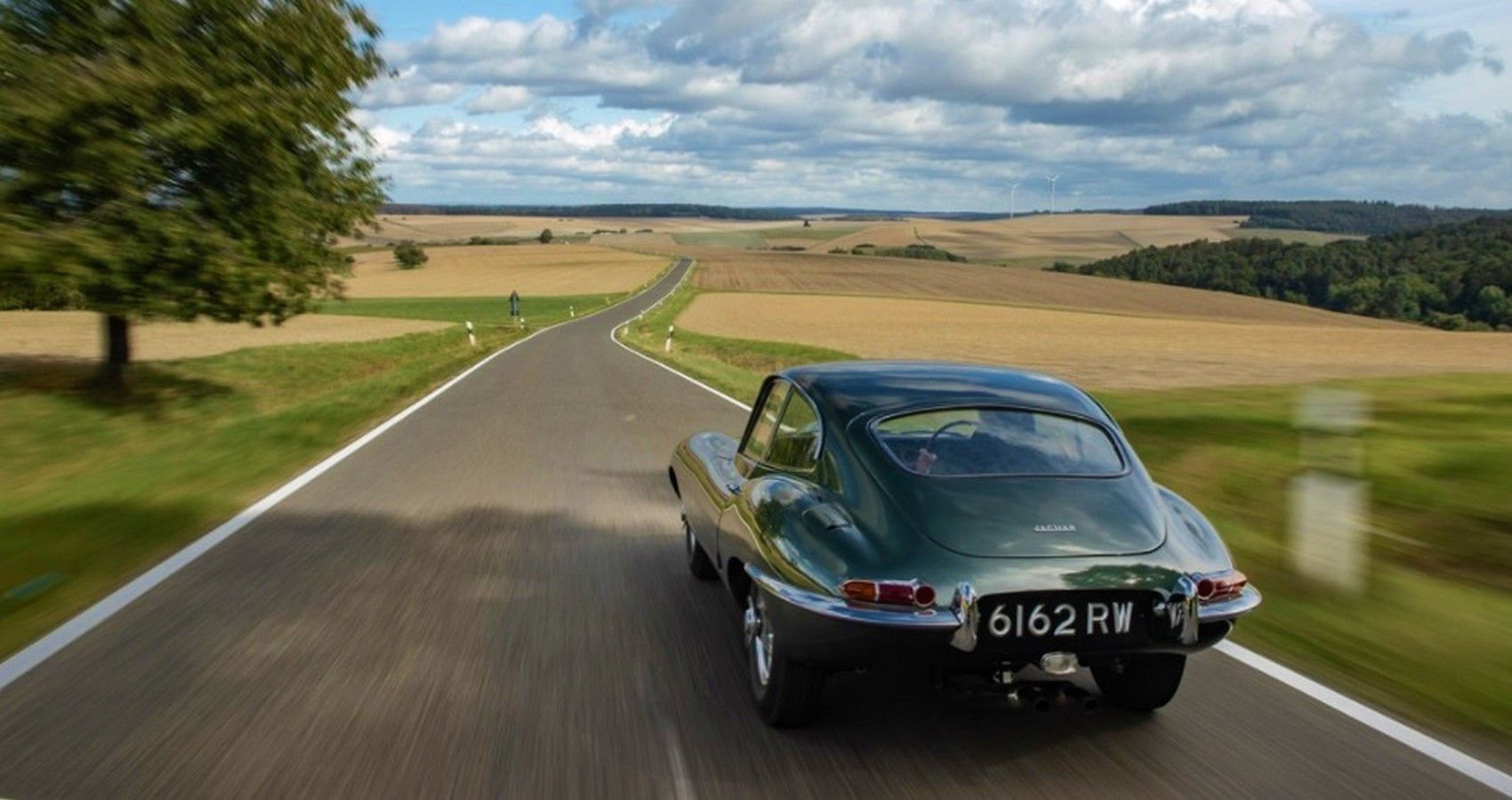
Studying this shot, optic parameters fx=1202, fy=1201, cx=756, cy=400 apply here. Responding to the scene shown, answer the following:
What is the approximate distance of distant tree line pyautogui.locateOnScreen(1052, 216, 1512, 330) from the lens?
7256 cm

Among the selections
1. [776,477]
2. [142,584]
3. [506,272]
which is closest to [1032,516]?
[776,477]

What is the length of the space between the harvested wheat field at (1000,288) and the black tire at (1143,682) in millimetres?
68312

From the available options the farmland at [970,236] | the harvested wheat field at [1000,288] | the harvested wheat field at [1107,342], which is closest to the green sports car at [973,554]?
the harvested wheat field at [1107,342]

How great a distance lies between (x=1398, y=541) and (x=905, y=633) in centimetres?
555

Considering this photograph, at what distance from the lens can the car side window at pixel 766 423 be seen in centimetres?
585

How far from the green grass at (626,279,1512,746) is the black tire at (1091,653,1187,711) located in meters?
1.00

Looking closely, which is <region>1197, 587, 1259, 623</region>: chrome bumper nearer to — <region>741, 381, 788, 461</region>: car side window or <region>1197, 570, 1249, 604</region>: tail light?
<region>1197, 570, 1249, 604</region>: tail light

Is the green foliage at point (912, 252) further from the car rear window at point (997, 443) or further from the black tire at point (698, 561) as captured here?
the car rear window at point (997, 443)

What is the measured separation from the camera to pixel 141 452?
14.3m

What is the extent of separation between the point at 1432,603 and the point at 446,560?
562cm

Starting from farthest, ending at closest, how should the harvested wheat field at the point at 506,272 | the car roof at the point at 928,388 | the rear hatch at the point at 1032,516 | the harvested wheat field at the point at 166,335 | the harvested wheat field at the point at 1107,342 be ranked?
the harvested wheat field at the point at 506,272
the harvested wheat field at the point at 1107,342
the harvested wheat field at the point at 166,335
the car roof at the point at 928,388
the rear hatch at the point at 1032,516

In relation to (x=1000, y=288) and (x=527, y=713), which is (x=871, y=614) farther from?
(x=1000, y=288)

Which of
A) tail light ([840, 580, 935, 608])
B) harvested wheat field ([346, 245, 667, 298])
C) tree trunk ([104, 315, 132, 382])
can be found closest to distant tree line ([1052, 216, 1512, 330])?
harvested wheat field ([346, 245, 667, 298])

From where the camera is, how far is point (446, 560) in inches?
288
